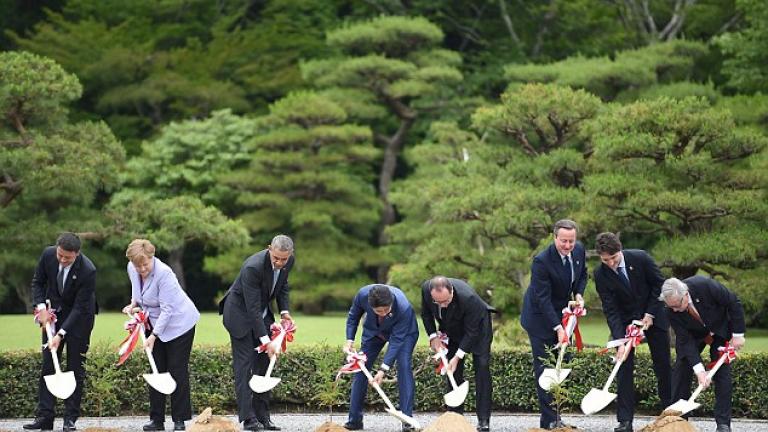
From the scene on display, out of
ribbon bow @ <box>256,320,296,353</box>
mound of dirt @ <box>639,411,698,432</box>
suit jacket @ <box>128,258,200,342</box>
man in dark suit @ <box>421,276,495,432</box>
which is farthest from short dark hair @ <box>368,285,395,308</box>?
mound of dirt @ <box>639,411,698,432</box>

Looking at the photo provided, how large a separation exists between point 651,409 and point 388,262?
1392cm

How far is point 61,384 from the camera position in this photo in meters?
8.88

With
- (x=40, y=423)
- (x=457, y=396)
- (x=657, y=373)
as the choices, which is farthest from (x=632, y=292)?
(x=40, y=423)

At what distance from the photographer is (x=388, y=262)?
80.6 ft

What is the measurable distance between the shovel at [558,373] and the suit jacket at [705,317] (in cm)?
74

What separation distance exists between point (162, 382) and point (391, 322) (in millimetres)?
1781

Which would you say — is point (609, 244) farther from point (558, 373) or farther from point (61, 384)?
point (61, 384)

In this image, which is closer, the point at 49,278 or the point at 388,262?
the point at 49,278

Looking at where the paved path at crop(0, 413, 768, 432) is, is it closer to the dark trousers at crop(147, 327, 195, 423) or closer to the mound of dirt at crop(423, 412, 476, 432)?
the dark trousers at crop(147, 327, 195, 423)

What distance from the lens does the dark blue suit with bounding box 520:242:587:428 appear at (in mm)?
8984

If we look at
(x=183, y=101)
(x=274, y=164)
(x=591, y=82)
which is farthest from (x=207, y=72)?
(x=591, y=82)

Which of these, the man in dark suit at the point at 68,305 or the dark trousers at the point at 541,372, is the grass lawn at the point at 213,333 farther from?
the dark trousers at the point at 541,372

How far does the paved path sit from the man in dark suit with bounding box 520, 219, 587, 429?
0.74 meters

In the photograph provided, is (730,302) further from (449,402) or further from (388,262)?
(388,262)
